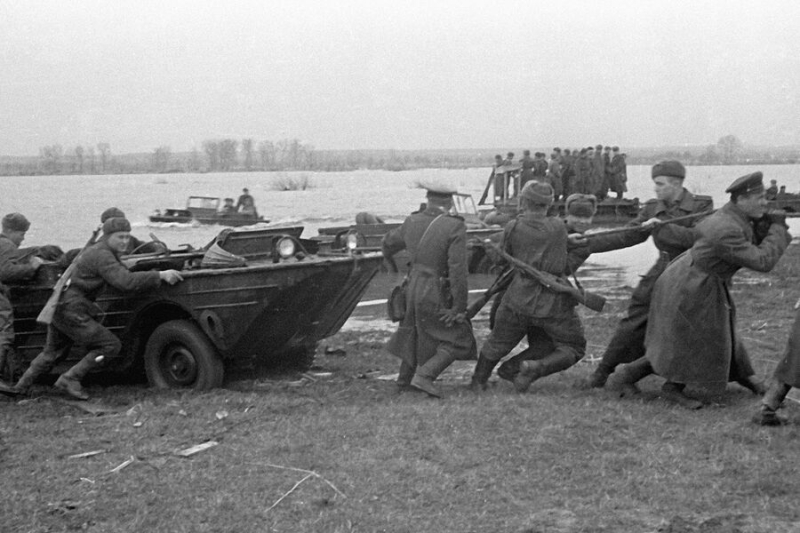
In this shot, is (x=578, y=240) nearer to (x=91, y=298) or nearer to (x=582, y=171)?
(x=91, y=298)

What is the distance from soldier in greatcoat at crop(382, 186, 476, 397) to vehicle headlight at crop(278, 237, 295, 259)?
1009mm

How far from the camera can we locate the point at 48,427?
24.0 feet

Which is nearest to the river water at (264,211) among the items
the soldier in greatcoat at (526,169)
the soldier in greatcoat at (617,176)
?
the soldier in greatcoat at (526,169)

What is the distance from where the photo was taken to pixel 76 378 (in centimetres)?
819

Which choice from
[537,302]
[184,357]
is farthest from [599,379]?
[184,357]

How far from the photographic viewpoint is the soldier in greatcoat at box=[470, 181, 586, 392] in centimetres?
758

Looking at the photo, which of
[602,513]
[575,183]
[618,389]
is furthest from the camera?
[575,183]

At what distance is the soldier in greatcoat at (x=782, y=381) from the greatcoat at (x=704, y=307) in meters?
0.56

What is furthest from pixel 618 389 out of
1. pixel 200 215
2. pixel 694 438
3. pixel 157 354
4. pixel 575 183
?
pixel 200 215

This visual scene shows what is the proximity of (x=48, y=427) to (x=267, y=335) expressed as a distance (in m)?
1.88

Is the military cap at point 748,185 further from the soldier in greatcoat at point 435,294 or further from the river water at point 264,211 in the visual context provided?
the river water at point 264,211

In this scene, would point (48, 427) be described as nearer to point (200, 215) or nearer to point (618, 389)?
point (618, 389)

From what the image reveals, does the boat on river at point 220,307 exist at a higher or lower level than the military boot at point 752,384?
higher

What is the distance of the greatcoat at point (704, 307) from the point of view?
6.88 m
